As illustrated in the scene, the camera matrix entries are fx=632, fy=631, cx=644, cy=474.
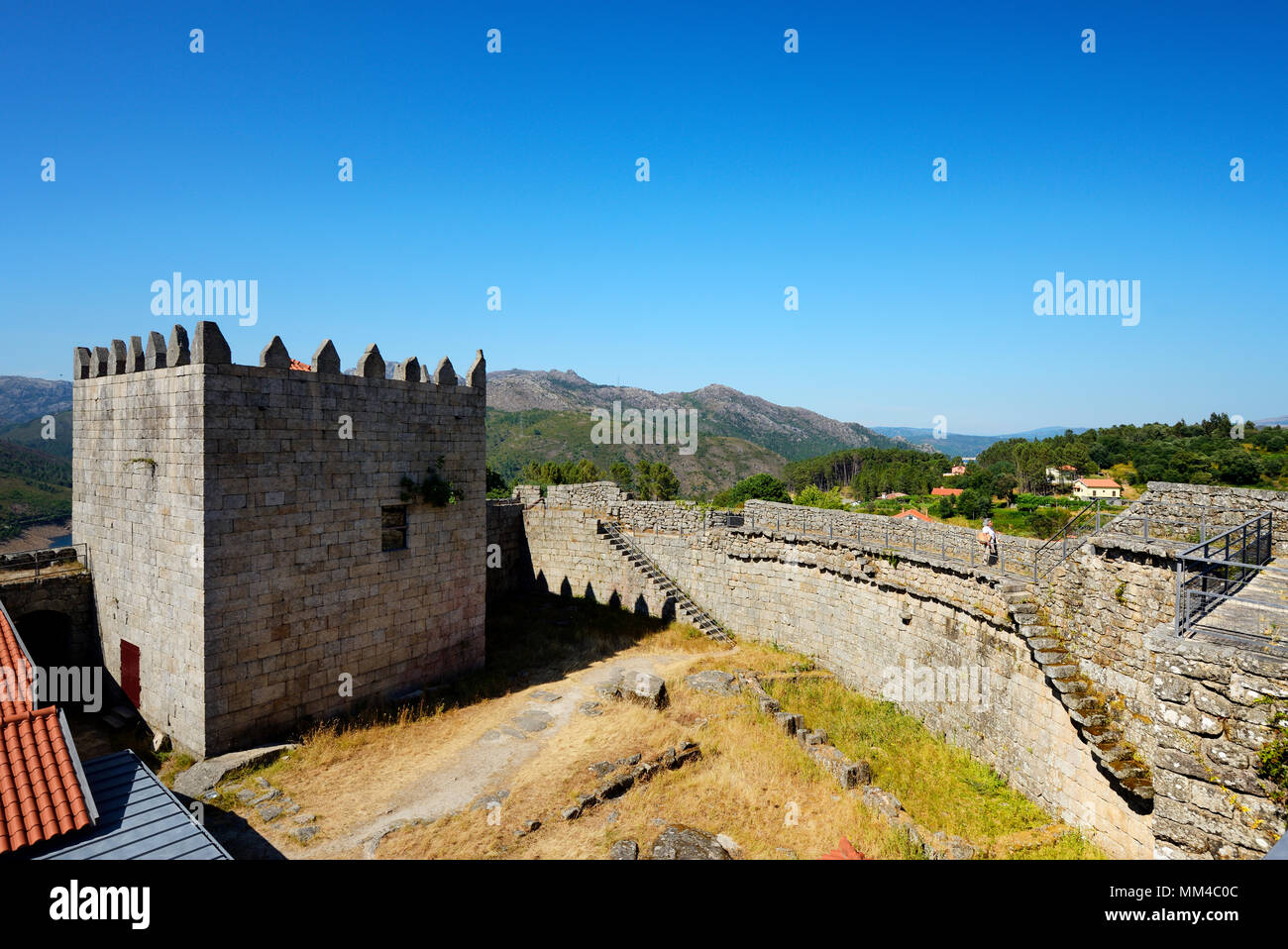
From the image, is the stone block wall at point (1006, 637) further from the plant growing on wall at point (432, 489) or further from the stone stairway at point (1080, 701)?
the plant growing on wall at point (432, 489)

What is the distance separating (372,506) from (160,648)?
4.70m

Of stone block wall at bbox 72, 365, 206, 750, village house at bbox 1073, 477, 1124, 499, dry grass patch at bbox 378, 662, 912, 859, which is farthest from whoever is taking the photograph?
village house at bbox 1073, 477, 1124, 499

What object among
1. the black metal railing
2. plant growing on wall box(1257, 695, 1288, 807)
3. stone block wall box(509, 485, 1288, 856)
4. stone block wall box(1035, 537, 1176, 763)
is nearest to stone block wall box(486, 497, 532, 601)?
stone block wall box(509, 485, 1288, 856)

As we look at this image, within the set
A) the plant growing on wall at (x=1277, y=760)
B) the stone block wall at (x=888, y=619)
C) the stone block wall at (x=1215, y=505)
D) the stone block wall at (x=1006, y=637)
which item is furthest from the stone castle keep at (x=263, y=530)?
the stone block wall at (x=1215, y=505)

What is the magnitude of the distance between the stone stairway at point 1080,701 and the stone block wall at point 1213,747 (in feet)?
11.8

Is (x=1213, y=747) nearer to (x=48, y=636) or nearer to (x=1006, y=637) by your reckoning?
(x=1006, y=637)

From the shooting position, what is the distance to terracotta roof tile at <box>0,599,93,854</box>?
22.2ft

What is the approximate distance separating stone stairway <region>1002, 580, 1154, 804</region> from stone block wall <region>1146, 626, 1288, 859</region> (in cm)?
360

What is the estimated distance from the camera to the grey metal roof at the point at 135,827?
675cm

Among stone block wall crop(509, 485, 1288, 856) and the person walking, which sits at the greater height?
the person walking

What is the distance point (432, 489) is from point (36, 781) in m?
8.48

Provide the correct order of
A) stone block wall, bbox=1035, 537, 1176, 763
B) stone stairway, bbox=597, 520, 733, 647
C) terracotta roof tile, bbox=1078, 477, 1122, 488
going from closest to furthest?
1. stone block wall, bbox=1035, 537, 1176, 763
2. stone stairway, bbox=597, 520, 733, 647
3. terracotta roof tile, bbox=1078, 477, 1122, 488

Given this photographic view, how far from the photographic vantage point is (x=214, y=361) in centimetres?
1142

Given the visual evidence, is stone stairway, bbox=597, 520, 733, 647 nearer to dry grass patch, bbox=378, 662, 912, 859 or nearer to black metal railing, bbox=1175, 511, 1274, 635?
dry grass patch, bbox=378, 662, 912, 859
